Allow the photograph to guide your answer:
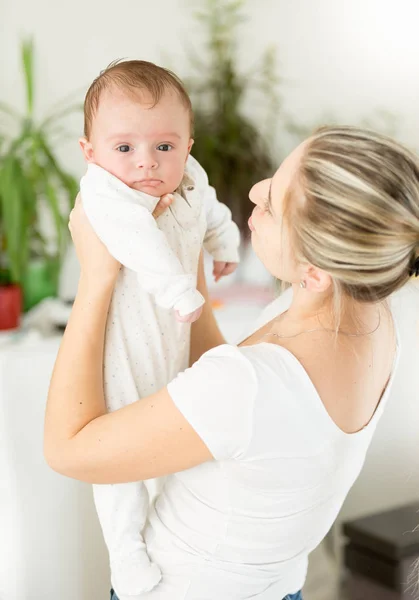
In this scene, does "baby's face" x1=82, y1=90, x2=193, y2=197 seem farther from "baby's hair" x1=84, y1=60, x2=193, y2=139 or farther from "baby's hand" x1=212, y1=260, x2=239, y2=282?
"baby's hand" x1=212, y1=260, x2=239, y2=282

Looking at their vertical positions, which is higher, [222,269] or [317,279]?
[317,279]

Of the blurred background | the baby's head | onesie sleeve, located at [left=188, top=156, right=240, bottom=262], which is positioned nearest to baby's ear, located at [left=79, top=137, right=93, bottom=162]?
the baby's head

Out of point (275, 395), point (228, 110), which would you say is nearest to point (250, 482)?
point (275, 395)

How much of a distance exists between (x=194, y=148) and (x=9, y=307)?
31.3 inches

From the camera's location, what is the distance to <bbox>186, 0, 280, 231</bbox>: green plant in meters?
2.35

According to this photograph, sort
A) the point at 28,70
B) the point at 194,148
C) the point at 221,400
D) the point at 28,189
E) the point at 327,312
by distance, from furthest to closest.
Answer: the point at 194,148, the point at 28,70, the point at 28,189, the point at 327,312, the point at 221,400

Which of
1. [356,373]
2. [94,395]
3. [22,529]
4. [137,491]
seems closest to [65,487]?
[22,529]

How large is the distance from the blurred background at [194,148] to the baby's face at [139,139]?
66 cm

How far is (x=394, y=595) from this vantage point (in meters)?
1.89

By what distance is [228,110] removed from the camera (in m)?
2.43

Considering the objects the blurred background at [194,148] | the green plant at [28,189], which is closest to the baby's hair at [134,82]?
the blurred background at [194,148]

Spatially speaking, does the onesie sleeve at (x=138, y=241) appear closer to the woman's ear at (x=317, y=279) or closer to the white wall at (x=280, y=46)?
the woman's ear at (x=317, y=279)

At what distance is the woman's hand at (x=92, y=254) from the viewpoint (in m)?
0.99

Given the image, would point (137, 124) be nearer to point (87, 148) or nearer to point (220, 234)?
point (87, 148)
